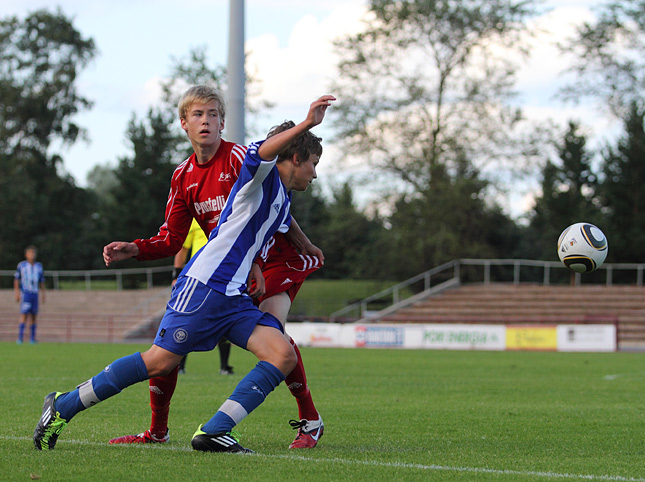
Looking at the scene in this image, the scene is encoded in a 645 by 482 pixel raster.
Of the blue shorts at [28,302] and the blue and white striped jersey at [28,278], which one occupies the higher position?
the blue and white striped jersey at [28,278]

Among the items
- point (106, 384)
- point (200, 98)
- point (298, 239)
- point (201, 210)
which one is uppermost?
point (200, 98)

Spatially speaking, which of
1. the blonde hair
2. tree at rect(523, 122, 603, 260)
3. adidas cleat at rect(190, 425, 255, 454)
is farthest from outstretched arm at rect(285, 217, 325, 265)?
tree at rect(523, 122, 603, 260)

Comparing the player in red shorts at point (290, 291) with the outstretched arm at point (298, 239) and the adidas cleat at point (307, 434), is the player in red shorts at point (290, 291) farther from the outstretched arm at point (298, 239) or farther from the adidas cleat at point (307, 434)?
the outstretched arm at point (298, 239)

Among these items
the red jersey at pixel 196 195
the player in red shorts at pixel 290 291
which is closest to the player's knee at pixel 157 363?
the red jersey at pixel 196 195

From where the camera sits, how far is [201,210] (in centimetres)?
505

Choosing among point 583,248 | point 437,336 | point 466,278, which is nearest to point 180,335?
point 583,248

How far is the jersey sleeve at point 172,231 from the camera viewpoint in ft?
16.9

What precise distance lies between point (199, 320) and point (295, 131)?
1173 millimetres

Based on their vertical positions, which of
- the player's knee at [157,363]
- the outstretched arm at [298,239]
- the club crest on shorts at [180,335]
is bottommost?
the player's knee at [157,363]

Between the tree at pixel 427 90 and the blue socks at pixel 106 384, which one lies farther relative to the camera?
the tree at pixel 427 90

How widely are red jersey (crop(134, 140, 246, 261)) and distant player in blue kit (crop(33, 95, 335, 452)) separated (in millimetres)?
296

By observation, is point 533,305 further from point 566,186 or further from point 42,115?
point 42,115

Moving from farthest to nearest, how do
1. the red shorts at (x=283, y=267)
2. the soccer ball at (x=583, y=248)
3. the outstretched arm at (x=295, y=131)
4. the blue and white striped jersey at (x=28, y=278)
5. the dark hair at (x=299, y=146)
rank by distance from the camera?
1. the blue and white striped jersey at (x=28, y=278)
2. the soccer ball at (x=583, y=248)
3. the red shorts at (x=283, y=267)
4. the dark hair at (x=299, y=146)
5. the outstretched arm at (x=295, y=131)

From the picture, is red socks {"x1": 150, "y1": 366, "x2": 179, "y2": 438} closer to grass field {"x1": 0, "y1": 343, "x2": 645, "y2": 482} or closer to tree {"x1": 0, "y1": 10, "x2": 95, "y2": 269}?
grass field {"x1": 0, "y1": 343, "x2": 645, "y2": 482}
